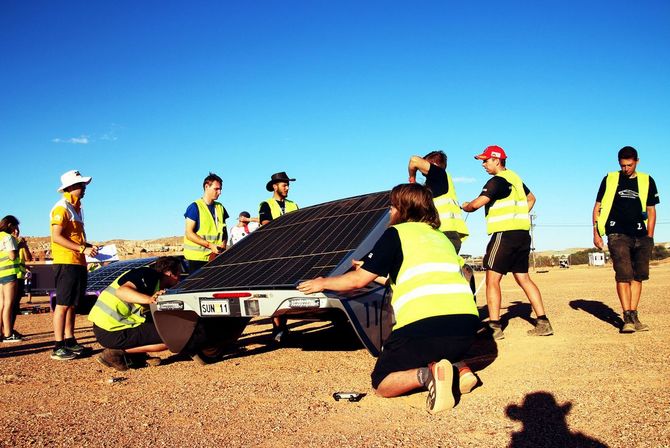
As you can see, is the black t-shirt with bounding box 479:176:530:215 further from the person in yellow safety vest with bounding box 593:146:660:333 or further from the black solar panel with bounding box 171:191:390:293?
the person in yellow safety vest with bounding box 593:146:660:333

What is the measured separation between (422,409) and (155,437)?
1.68m

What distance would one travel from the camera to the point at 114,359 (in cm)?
564

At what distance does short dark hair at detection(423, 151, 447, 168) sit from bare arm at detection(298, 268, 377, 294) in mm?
2590

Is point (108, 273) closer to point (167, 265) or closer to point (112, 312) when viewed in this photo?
point (112, 312)

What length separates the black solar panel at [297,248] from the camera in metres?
4.72

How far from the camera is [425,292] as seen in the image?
3805 mm

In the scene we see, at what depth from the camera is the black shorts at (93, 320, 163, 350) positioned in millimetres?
5660

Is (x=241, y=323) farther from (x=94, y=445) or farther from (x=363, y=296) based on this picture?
(x=94, y=445)

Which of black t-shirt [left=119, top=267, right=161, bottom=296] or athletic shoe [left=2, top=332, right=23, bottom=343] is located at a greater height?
black t-shirt [left=119, top=267, right=161, bottom=296]

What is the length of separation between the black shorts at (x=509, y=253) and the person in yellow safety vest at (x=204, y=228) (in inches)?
130

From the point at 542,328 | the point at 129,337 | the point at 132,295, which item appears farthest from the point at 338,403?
the point at 542,328

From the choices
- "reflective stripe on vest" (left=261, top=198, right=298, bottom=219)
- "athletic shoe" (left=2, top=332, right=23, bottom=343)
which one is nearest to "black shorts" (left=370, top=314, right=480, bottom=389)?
"reflective stripe on vest" (left=261, top=198, right=298, bottom=219)

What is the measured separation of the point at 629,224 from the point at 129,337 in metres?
5.51

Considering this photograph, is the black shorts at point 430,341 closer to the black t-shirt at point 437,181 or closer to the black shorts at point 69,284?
the black t-shirt at point 437,181
